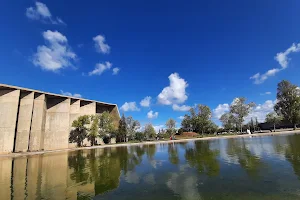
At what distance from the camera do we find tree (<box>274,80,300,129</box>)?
52.5 m

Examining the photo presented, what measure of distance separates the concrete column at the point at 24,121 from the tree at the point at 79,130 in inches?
395

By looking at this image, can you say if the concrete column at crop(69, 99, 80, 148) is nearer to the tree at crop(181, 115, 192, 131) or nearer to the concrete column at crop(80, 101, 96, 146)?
the concrete column at crop(80, 101, 96, 146)

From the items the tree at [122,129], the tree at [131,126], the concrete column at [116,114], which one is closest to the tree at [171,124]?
the tree at [131,126]

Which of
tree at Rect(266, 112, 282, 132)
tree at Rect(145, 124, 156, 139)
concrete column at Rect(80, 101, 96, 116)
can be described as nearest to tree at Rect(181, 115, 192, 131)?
tree at Rect(145, 124, 156, 139)

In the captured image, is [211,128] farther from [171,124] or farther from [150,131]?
[150,131]

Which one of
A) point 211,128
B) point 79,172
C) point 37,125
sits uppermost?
point 37,125

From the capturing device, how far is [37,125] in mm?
37781

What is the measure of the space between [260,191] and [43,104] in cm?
4193

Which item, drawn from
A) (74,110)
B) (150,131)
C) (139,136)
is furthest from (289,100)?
(74,110)

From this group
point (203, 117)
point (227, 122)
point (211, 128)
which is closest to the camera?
point (203, 117)

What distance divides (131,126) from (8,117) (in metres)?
34.9

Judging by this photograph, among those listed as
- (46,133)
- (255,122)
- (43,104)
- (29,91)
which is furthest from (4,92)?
(255,122)

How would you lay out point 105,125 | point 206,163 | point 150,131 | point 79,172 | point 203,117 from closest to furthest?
point 79,172 < point 206,163 < point 105,125 < point 203,117 < point 150,131

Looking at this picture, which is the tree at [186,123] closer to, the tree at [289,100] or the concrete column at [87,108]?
the tree at [289,100]
